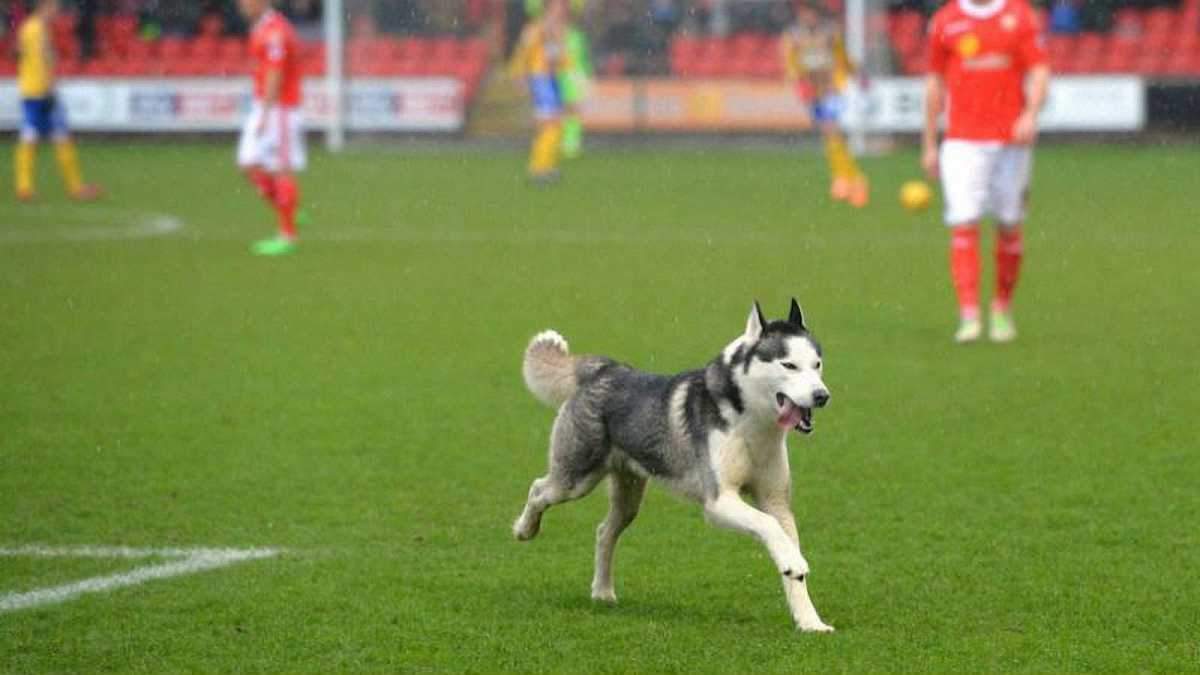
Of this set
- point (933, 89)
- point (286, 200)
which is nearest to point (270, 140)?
point (286, 200)

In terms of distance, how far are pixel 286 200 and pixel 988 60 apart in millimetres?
8525

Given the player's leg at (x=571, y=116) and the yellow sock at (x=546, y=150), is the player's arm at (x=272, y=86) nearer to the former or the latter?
the yellow sock at (x=546, y=150)

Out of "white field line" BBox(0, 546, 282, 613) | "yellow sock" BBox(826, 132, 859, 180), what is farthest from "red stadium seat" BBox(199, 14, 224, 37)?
"white field line" BBox(0, 546, 282, 613)

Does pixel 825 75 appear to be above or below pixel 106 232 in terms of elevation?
above

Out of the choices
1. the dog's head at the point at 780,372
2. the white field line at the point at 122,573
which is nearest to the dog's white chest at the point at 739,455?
the dog's head at the point at 780,372

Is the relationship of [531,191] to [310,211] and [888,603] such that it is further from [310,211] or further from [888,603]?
[888,603]

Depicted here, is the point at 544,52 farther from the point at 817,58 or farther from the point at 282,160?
the point at 282,160

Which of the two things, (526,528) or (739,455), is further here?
(526,528)

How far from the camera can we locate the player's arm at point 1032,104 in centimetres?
1380

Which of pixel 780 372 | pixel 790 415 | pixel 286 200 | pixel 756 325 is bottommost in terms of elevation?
pixel 286 200

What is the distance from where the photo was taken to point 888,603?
743 centimetres

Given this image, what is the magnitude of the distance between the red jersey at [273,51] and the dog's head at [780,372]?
13.7 metres

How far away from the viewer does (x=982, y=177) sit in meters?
14.1

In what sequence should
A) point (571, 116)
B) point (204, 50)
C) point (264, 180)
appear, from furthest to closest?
point (204, 50), point (571, 116), point (264, 180)
